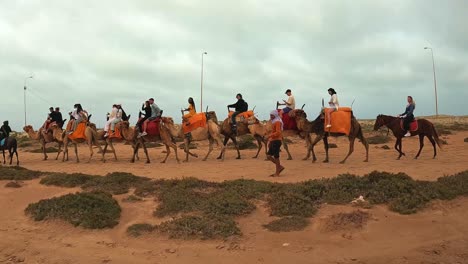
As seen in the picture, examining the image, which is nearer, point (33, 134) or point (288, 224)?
point (288, 224)

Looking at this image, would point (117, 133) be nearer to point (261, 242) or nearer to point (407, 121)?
point (407, 121)

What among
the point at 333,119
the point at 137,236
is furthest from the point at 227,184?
the point at 333,119

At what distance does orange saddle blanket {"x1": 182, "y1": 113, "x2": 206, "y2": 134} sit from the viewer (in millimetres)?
19922

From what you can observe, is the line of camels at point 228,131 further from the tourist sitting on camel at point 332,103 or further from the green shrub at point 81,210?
the green shrub at point 81,210

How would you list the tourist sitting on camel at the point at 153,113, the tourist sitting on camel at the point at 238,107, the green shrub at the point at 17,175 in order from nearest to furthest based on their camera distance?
the green shrub at the point at 17,175, the tourist sitting on camel at the point at 153,113, the tourist sitting on camel at the point at 238,107

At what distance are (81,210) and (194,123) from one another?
981cm

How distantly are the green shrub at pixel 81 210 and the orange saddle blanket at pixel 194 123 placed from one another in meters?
8.62

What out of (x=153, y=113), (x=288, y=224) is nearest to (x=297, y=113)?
(x=153, y=113)

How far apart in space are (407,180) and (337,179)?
1830 mm

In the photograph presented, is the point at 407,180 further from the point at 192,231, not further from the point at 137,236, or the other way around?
the point at 137,236

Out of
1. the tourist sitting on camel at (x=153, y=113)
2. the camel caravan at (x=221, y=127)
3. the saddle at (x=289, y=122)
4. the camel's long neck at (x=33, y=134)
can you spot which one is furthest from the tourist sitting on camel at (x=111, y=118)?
the saddle at (x=289, y=122)

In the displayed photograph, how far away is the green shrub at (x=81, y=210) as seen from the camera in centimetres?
1017

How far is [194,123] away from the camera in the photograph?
20.0 m

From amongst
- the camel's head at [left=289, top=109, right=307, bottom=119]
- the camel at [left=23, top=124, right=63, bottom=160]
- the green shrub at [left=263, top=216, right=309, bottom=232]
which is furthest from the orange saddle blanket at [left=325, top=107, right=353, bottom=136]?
the camel at [left=23, top=124, right=63, bottom=160]
